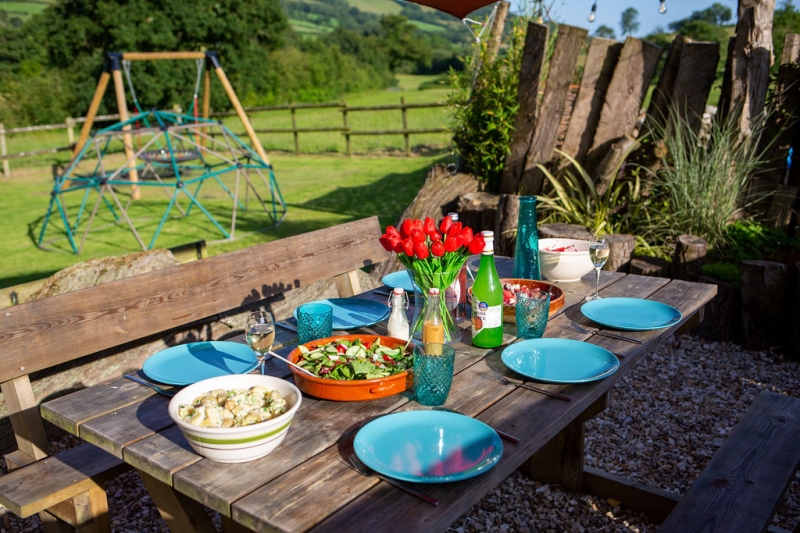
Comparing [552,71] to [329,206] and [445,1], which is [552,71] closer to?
[445,1]

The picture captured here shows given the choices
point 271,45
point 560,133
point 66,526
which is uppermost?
point 271,45

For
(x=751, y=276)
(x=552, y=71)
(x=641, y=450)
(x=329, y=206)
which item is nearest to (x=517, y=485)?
(x=641, y=450)

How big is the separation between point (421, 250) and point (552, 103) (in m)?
3.84

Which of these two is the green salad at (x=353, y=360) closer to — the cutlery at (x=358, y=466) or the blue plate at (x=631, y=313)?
the cutlery at (x=358, y=466)

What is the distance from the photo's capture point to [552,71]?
5.28 m

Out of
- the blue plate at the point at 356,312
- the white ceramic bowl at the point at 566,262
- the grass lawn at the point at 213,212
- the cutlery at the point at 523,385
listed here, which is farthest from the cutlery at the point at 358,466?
the grass lawn at the point at 213,212

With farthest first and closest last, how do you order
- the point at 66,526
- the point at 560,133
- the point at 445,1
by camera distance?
the point at 560,133, the point at 445,1, the point at 66,526

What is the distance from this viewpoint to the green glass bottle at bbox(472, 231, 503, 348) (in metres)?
1.99

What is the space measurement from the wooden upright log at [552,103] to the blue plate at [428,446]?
4133 mm

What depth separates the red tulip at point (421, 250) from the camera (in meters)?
1.87

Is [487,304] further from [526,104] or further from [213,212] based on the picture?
[213,212]

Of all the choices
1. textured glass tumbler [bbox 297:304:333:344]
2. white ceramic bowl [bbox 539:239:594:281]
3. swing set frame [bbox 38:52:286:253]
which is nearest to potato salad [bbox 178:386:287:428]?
textured glass tumbler [bbox 297:304:333:344]

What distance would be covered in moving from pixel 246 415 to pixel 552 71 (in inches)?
178

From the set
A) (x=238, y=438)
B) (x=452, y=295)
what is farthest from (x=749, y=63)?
(x=238, y=438)
